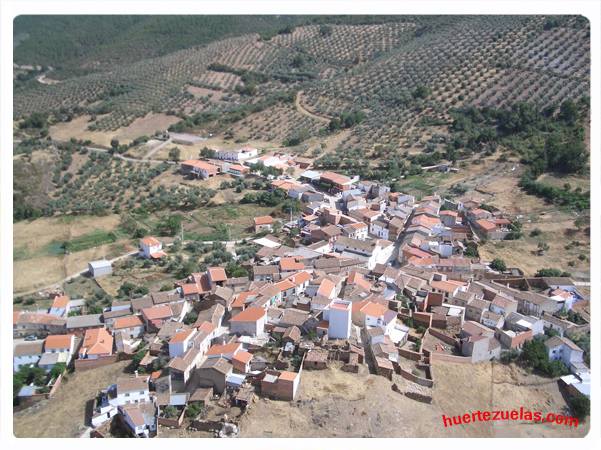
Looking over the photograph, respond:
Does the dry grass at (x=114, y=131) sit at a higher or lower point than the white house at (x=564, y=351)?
higher

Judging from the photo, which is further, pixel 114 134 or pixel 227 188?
pixel 114 134

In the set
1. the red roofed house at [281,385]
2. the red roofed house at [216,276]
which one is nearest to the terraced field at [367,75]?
the red roofed house at [216,276]

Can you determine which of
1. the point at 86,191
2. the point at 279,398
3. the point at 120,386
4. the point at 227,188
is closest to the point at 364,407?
the point at 279,398

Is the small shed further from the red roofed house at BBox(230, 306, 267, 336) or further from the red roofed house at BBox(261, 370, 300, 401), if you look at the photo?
the red roofed house at BBox(261, 370, 300, 401)

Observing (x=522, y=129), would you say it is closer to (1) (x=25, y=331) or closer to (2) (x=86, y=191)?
(2) (x=86, y=191)

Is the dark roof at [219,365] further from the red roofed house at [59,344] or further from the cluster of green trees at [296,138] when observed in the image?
the cluster of green trees at [296,138]

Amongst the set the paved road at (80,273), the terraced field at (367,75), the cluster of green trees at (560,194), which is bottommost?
the paved road at (80,273)
